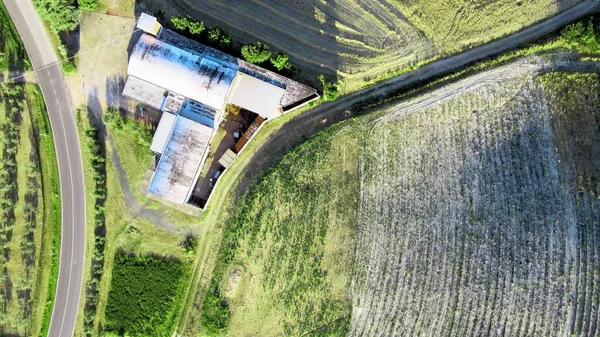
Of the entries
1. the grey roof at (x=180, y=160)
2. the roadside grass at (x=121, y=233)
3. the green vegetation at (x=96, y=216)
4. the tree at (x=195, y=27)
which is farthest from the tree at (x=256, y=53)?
the green vegetation at (x=96, y=216)

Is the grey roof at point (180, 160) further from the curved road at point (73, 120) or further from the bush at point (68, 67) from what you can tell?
the bush at point (68, 67)

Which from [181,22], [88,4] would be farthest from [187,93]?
[88,4]


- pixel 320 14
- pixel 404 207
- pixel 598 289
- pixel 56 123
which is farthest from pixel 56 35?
pixel 598 289

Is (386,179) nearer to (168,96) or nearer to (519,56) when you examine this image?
(519,56)

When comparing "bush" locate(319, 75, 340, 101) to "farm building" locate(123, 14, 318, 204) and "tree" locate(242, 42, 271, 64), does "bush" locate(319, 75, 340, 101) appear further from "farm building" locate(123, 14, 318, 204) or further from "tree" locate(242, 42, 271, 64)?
"tree" locate(242, 42, 271, 64)

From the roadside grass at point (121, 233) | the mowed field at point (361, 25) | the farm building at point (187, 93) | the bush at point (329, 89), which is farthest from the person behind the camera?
the roadside grass at point (121, 233)

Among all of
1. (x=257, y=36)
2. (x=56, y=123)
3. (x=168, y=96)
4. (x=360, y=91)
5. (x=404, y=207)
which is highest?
(x=257, y=36)

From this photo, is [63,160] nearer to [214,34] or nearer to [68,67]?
[68,67]
